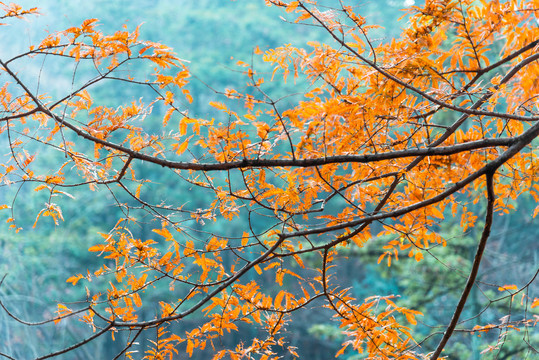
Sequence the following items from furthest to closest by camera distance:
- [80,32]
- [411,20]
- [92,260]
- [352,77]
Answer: [92,260] → [352,77] → [411,20] → [80,32]

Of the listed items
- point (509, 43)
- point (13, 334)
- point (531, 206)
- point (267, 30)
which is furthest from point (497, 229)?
point (13, 334)

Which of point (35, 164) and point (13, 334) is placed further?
point (35, 164)

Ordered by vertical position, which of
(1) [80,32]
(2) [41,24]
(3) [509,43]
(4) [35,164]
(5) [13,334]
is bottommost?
(1) [80,32]

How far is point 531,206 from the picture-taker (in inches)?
196

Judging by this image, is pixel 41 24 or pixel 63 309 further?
pixel 41 24

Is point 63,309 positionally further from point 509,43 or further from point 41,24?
point 41,24

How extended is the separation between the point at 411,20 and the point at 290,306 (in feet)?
1.75

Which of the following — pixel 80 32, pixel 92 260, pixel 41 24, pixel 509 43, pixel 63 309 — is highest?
pixel 41 24

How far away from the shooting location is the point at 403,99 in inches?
36.0

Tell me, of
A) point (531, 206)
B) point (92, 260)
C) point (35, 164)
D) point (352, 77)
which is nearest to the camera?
point (352, 77)

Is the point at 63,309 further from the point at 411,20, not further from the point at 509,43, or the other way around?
the point at 509,43

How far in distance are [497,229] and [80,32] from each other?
202 inches

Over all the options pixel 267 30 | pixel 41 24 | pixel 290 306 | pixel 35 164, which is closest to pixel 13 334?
pixel 35 164

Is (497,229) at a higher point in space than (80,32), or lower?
higher
